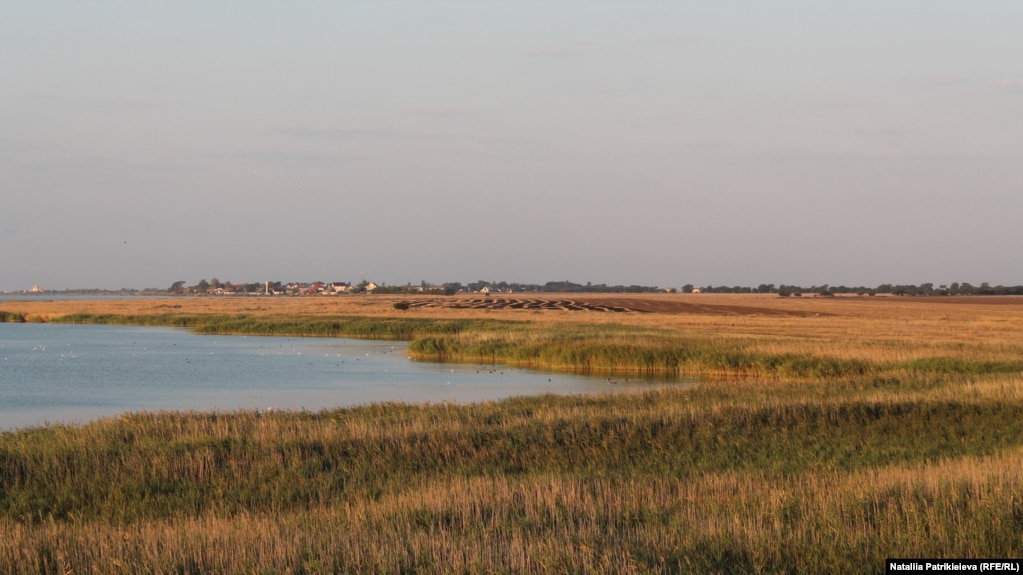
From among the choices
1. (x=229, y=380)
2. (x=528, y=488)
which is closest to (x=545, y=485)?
(x=528, y=488)

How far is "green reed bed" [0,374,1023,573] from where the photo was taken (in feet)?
27.1

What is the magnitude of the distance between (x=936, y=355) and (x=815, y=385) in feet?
37.9

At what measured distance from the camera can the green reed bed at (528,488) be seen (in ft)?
27.1

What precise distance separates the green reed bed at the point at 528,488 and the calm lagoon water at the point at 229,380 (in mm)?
6670

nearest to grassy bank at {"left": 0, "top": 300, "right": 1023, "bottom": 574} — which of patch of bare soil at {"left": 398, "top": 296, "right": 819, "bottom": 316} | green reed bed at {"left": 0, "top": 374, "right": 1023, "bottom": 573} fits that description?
green reed bed at {"left": 0, "top": 374, "right": 1023, "bottom": 573}

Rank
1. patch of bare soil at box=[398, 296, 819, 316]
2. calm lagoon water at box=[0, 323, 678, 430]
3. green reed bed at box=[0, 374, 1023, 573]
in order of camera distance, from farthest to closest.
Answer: patch of bare soil at box=[398, 296, 819, 316]
calm lagoon water at box=[0, 323, 678, 430]
green reed bed at box=[0, 374, 1023, 573]

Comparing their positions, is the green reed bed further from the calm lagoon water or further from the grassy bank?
the calm lagoon water

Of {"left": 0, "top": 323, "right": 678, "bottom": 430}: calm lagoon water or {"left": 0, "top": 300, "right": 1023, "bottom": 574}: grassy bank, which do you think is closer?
{"left": 0, "top": 300, "right": 1023, "bottom": 574}: grassy bank

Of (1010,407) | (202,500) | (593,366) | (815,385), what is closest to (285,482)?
(202,500)

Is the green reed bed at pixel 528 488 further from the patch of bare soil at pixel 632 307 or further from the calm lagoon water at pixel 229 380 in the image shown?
the patch of bare soil at pixel 632 307

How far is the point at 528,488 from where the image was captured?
1116cm

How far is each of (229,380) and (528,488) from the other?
24.5 metres

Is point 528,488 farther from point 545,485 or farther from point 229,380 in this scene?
point 229,380

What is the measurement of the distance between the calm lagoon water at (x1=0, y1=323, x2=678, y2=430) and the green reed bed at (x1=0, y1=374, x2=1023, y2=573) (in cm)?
667
